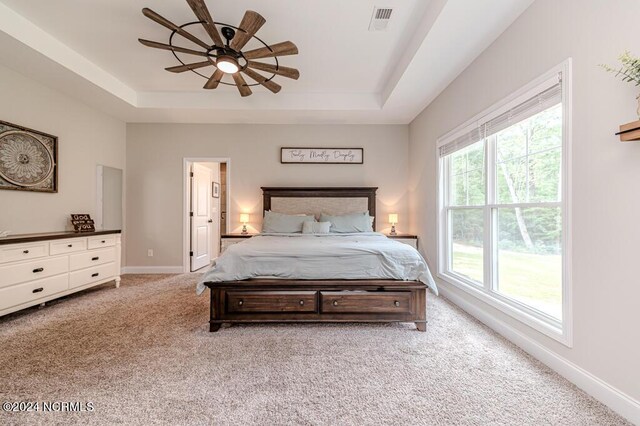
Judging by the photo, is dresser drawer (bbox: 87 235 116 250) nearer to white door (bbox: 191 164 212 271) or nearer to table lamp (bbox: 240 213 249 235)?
white door (bbox: 191 164 212 271)

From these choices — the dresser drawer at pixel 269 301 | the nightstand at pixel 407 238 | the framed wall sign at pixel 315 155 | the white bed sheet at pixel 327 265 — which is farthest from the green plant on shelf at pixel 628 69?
the framed wall sign at pixel 315 155

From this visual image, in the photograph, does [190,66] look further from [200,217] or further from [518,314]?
[518,314]

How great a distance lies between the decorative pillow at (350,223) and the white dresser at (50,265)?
3189 mm

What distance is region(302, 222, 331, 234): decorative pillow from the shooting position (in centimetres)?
412

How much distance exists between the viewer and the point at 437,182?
3789 mm

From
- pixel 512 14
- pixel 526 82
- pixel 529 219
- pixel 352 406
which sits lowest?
pixel 352 406

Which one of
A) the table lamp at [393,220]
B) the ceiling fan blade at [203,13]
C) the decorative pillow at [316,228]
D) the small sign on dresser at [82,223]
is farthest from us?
the table lamp at [393,220]

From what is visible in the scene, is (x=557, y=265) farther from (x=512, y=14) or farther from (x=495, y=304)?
(x=512, y=14)

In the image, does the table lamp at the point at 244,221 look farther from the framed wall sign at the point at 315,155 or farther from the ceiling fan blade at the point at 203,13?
the ceiling fan blade at the point at 203,13

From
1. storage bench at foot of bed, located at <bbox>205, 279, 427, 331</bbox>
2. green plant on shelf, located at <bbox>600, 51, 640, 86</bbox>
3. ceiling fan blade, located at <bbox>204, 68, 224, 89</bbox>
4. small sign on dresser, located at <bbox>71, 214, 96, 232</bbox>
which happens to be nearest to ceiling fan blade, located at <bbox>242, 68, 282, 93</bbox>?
ceiling fan blade, located at <bbox>204, 68, 224, 89</bbox>

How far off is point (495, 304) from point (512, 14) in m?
2.49

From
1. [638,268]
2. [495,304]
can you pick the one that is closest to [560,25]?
[638,268]

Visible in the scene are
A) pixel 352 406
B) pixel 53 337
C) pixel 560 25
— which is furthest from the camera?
pixel 53 337

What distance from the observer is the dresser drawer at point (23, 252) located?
2.59m
